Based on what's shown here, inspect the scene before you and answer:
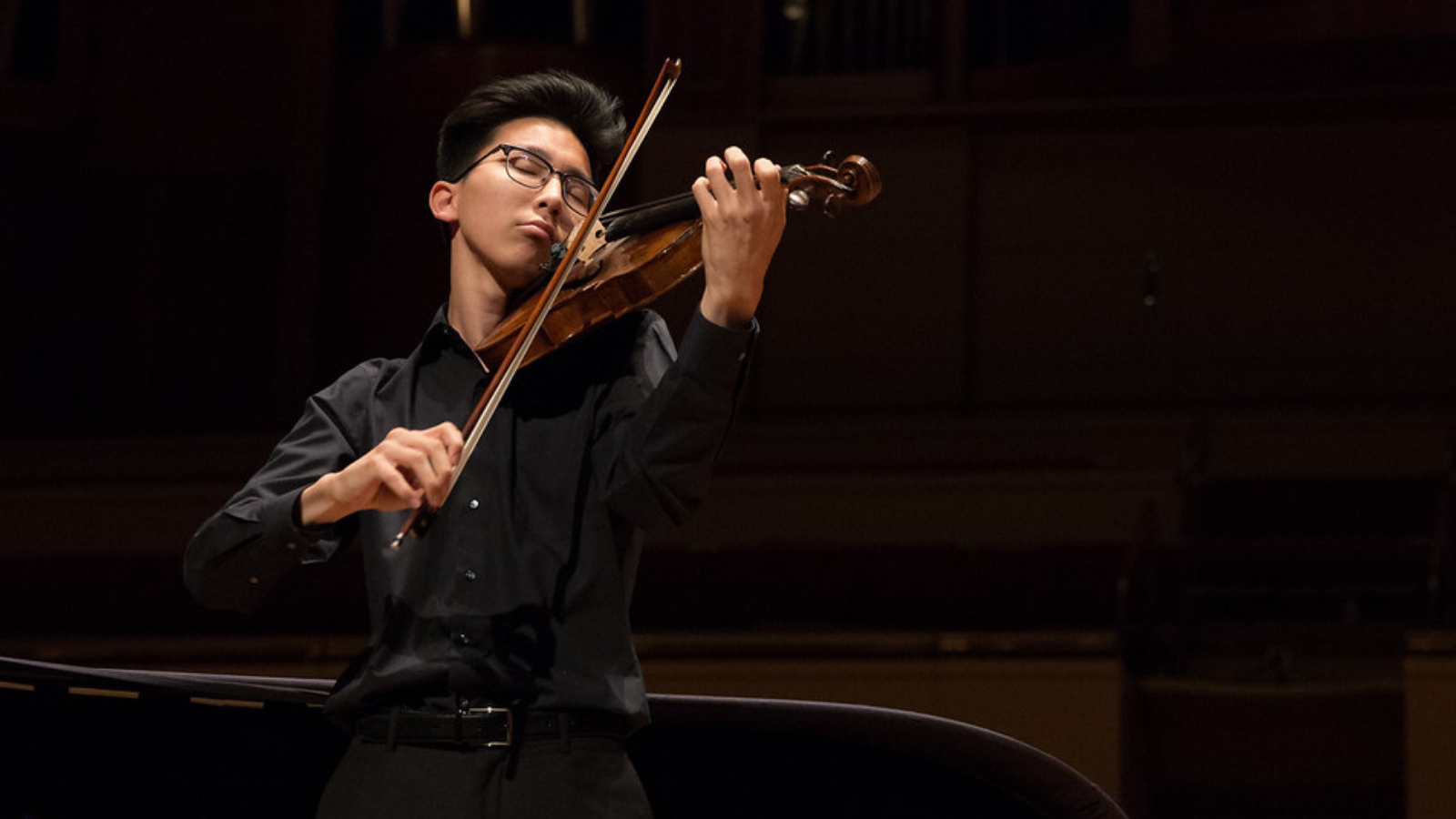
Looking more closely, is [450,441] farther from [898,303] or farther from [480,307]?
[898,303]

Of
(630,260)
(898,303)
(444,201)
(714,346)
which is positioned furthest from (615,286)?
(898,303)

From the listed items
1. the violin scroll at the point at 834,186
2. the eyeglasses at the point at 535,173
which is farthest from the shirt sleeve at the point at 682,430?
the eyeglasses at the point at 535,173

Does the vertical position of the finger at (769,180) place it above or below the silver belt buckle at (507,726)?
above

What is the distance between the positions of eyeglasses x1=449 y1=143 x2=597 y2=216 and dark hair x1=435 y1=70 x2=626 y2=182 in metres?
0.05

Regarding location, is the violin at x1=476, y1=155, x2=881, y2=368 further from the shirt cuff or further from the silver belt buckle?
the silver belt buckle

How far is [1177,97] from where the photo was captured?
16.1 ft

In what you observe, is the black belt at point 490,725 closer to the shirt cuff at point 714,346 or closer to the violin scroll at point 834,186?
the shirt cuff at point 714,346

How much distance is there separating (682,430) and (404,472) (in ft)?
0.65

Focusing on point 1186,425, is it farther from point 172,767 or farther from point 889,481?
point 172,767

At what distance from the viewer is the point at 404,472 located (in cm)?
113

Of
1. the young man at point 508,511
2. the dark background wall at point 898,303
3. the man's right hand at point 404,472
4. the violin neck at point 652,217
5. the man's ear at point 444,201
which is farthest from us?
the dark background wall at point 898,303

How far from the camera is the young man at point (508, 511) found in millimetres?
1218

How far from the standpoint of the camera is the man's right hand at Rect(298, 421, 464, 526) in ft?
3.66

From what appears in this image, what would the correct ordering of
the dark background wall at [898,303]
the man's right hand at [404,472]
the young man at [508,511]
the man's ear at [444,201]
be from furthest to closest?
the dark background wall at [898,303], the man's ear at [444,201], the young man at [508,511], the man's right hand at [404,472]
